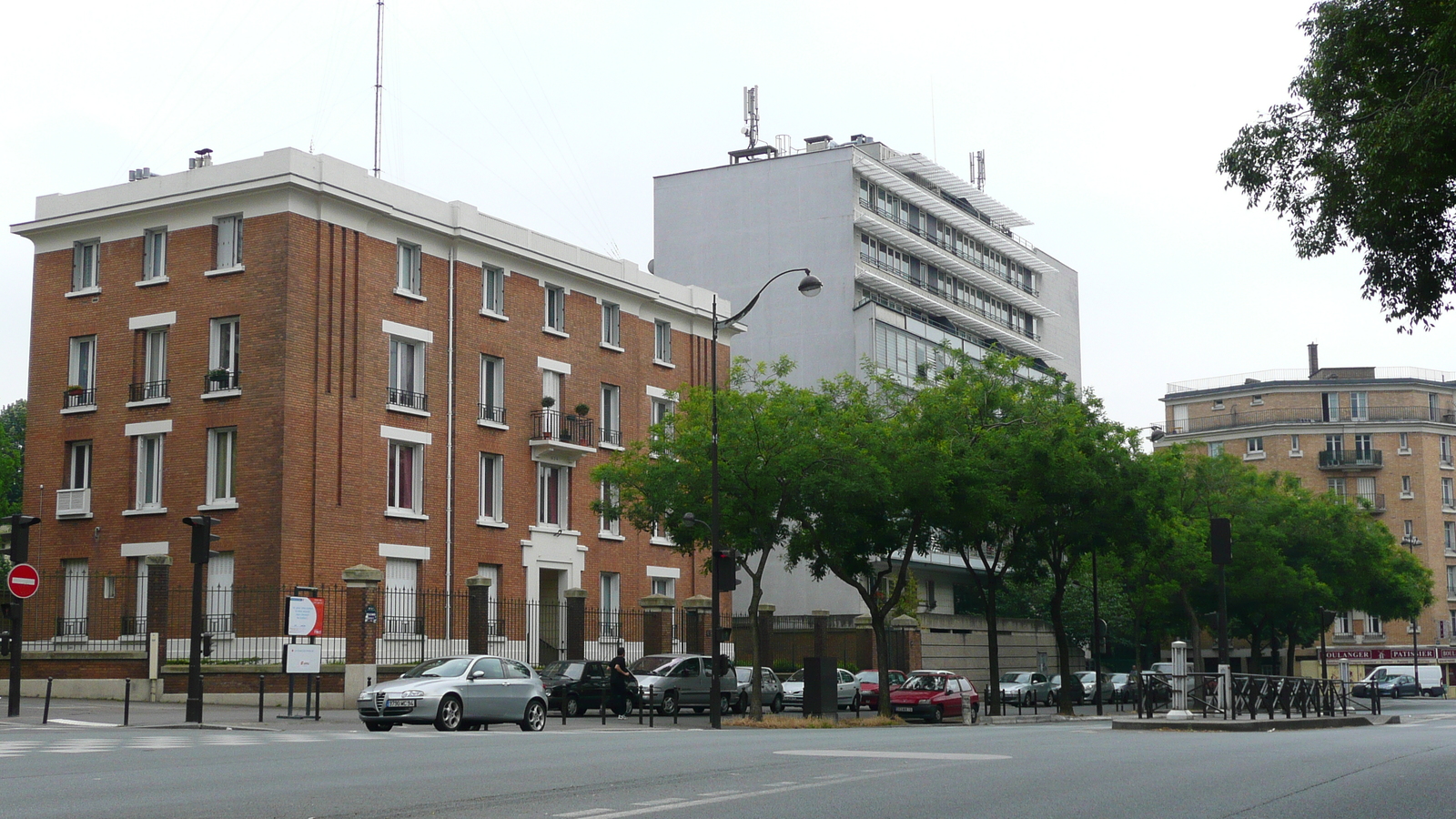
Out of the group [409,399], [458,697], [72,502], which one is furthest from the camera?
[409,399]

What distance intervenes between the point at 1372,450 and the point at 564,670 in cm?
7887

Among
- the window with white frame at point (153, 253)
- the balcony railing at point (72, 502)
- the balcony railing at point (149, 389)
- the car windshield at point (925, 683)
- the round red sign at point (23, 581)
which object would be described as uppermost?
the window with white frame at point (153, 253)

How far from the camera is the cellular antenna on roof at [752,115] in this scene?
72.4 metres

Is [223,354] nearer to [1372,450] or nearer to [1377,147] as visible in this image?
[1377,147]

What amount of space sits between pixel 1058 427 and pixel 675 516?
11768 millimetres

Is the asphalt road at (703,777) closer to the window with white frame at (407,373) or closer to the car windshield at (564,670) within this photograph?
the car windshield at (564,670)

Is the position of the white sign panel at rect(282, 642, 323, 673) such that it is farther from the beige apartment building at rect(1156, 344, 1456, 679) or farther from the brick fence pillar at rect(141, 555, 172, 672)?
the beige apartment building at rect(1156, 344, 1456, 679)

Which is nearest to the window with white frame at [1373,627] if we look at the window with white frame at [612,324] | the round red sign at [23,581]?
the window with white frame at [612,324]

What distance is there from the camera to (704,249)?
67.2 m

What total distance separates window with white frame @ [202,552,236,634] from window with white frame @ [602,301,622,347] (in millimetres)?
15468

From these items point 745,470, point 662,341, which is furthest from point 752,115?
point 745,470

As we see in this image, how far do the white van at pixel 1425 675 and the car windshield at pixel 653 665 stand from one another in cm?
5675

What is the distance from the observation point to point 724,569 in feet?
97.5

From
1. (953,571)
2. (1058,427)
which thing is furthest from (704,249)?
(1058,427)
